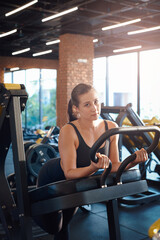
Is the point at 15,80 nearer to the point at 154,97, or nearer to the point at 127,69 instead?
the point at 127,69

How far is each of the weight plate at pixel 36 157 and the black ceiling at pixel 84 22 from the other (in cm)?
356

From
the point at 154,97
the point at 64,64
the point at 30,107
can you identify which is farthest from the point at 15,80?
the point at 154,97

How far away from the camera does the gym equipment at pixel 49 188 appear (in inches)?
54.2

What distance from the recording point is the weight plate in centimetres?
377

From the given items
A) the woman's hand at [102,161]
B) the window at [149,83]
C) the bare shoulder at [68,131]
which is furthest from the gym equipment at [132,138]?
the window at [149,83]

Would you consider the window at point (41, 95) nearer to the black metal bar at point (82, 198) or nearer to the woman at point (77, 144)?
the woman at point (77, 144)

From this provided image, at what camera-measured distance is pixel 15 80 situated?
552 inches

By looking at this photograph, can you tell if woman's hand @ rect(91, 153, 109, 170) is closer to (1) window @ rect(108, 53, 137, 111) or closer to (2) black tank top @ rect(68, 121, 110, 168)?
(2) black tank top @ rect(68, 121, 110, 168)

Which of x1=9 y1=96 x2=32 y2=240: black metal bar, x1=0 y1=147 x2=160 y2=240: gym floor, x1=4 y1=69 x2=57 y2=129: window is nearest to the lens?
x1=9 y1=96 x2=32 y2=240: black metal bar

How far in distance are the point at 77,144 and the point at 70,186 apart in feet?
1.00

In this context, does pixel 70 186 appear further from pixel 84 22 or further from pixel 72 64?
pixel 72 64

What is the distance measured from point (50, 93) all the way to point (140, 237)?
11.1 m

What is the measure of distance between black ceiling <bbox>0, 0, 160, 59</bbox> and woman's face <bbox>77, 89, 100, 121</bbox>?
4960mm

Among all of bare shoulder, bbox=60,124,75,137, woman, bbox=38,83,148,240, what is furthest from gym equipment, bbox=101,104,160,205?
bare shoulder, bbox=60,124,75,137
